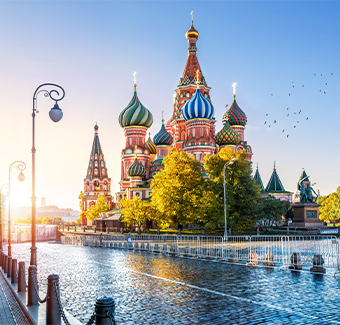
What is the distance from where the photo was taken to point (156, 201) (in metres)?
43.6

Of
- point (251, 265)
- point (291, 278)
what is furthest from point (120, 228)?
point (291, 278)

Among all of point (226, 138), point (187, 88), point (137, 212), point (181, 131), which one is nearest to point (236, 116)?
point (226, 138)

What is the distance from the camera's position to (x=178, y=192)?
42.8 metres

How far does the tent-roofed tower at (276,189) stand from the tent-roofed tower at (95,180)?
37295 millimetres

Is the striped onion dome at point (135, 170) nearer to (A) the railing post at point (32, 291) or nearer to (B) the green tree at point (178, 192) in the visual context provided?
(B) the green tree at point (178, 192)

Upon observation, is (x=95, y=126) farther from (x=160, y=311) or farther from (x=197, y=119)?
(x=160, y=311)

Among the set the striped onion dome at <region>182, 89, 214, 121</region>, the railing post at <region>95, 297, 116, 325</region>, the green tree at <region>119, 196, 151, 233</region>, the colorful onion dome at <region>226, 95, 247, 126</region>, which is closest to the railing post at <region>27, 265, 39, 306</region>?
the railing post at <region>95, 297, 116, 325</region>

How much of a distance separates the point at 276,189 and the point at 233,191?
40470 mm

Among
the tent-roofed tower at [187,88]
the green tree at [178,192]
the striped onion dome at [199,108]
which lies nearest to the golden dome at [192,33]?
the tent-roofed tower at [187,88]

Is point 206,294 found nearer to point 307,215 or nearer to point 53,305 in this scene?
point 53,305

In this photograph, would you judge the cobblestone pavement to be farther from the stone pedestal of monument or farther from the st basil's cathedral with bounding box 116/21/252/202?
the st basil's cathedral with bounding box 116/21/252/202

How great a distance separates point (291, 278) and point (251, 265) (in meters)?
3.55

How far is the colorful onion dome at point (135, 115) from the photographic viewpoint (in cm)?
7144

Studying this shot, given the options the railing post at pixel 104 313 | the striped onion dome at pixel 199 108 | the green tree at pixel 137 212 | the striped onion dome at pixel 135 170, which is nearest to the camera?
the railing post at pixel 104 313
